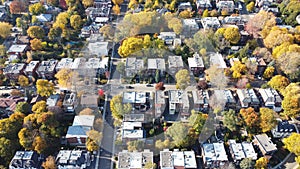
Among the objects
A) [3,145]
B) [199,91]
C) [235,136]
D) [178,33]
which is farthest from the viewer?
[178,33]

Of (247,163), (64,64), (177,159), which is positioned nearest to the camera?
(247,163)

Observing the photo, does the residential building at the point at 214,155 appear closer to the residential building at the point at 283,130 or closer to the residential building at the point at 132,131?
the residential building at the point at 283,130

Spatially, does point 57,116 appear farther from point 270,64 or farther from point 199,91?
point 270,64

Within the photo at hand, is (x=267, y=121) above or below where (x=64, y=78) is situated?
above

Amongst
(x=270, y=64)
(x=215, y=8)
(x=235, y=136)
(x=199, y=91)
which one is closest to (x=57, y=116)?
(x=199, y=91)

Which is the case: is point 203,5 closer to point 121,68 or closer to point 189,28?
point 189,28

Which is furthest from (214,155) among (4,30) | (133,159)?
(4,30)

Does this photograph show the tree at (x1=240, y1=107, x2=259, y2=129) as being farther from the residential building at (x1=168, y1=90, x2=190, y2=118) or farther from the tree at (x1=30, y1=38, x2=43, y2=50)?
the tree at (x1=30, y1=38, x2=43, y2=50)
